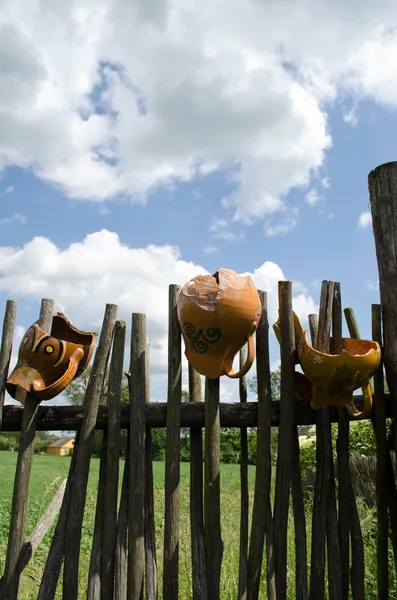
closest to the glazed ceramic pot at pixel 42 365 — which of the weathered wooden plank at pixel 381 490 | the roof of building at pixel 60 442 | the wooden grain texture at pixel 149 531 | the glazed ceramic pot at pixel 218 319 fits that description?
the wooden grain texture at pixel 149 531

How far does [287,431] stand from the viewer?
2.61 m

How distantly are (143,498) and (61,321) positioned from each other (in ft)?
3.53

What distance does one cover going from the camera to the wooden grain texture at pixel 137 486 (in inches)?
99.8

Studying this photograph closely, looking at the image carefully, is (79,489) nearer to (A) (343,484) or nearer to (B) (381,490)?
(A) (343,484)

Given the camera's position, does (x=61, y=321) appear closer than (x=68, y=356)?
No

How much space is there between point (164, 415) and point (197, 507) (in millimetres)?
464

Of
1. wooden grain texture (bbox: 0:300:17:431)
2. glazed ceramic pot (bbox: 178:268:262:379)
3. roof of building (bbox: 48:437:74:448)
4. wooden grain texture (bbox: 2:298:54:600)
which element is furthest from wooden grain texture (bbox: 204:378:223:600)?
roof of building (bbox: 48:437:74:448)

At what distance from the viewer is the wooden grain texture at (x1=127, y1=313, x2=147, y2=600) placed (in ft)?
8.32

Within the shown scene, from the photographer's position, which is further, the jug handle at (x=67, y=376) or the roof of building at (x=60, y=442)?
the roof of building at (x=60, y=442)

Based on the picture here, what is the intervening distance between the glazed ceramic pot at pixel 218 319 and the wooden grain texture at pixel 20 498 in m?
0.83

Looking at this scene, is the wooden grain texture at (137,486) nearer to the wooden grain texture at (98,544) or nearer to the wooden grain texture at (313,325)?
the wooden grain texture at (98,544)

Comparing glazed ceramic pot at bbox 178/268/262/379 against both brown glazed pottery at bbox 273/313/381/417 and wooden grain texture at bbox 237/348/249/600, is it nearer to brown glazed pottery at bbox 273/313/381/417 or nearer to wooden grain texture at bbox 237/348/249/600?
wooden grain texture at bbox 237/348/249/600

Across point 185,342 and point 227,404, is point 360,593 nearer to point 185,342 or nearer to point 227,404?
point 227,404

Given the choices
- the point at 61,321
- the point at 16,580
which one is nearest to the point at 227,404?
the point at 61,321
